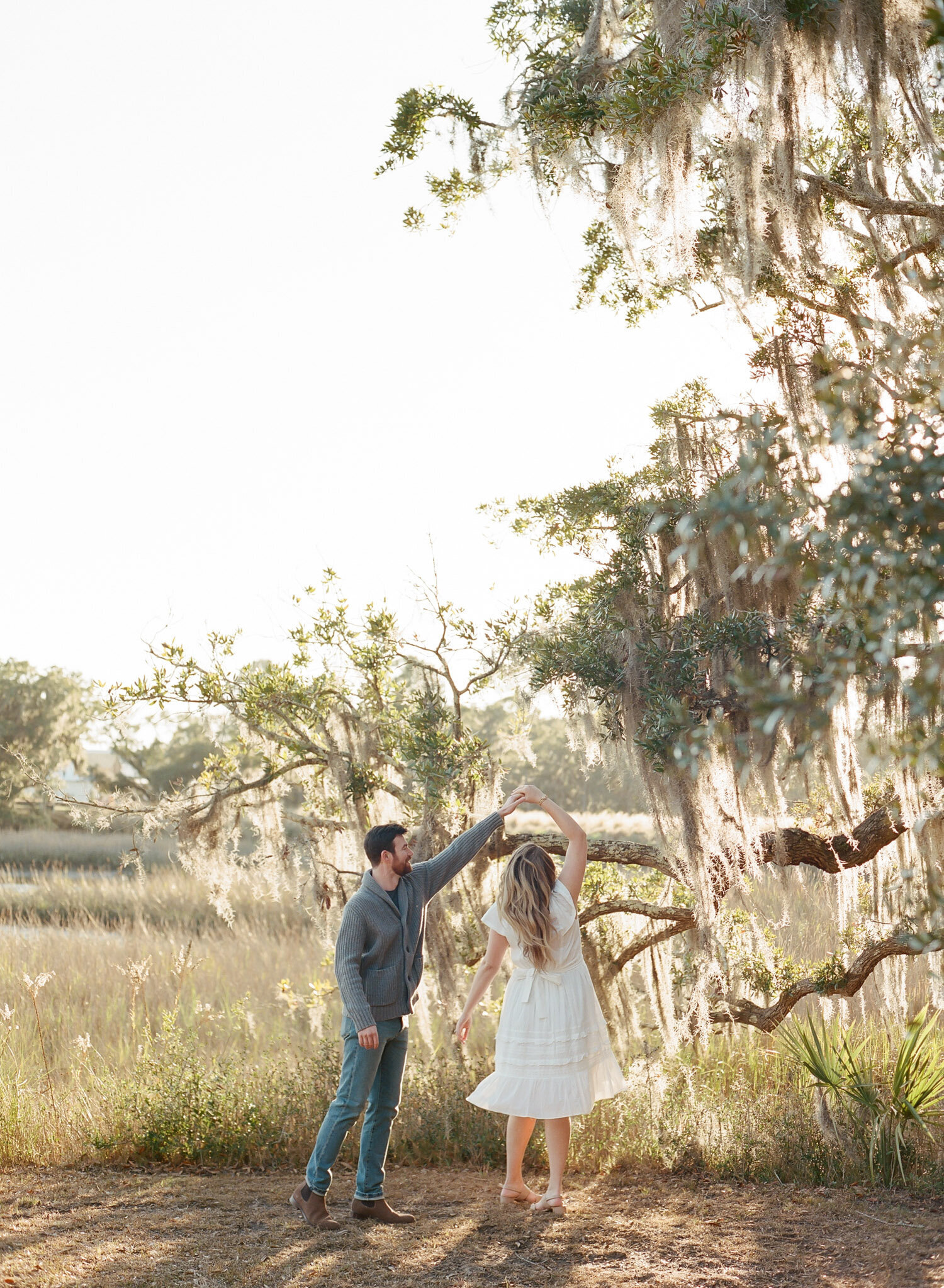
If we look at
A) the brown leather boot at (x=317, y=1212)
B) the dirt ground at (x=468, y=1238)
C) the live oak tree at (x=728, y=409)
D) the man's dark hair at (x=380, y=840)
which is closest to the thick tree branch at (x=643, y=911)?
the live oak tree at (x=728, y=409)

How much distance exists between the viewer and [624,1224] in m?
4.49

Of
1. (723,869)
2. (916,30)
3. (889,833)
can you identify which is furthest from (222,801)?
(916,30)

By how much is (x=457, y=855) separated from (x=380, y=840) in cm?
40

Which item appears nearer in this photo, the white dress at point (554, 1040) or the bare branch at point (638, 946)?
the white dress at point (554, 1040)

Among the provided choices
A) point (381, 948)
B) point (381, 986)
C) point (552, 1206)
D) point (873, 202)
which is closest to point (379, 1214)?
point (552, 1206)

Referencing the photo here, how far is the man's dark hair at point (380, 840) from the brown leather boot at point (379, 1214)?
4.44ft

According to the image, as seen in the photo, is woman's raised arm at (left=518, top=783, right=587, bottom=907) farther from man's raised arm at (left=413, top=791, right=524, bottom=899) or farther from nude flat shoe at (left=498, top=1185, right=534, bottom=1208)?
nude flat shoe at (left=498, top=1185, right=534, bottom=1208)

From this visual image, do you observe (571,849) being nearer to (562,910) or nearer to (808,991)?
(562,910)

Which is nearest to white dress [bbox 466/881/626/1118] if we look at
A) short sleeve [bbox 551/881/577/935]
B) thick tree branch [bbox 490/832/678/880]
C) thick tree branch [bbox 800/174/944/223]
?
short sleeve [bbox 551/881/577/935]

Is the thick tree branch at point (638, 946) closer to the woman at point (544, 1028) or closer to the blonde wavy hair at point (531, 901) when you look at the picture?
the woman at point (544, 1028)

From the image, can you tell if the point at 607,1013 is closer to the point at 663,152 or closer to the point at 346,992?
the point at 346,992

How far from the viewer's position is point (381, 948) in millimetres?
4504

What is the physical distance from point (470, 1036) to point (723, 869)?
8.20 feet

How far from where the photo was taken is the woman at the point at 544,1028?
4.41 metres
